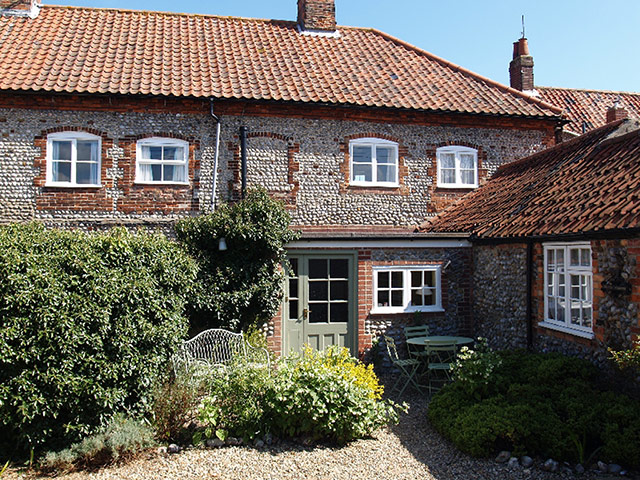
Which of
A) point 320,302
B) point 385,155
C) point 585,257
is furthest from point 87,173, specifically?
point 585,257

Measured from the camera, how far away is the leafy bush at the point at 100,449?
587 centimetres

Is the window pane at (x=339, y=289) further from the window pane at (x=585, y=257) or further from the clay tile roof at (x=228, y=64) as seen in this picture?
the clay tile roof at (x=228, y=64)

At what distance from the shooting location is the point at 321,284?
10.7 metres

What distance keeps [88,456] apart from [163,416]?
3.21ft

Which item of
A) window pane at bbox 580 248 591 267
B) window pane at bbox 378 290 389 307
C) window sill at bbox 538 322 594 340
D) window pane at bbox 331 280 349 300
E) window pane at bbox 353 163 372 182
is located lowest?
window sill at bbox 538 322 594 340

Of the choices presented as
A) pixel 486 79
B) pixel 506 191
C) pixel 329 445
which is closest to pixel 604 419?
pixel 329 445

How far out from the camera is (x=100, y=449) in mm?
5957

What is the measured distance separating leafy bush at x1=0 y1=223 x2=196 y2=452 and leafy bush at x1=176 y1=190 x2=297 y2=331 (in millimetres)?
3238

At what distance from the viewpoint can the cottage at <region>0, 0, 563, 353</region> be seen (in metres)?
10.8

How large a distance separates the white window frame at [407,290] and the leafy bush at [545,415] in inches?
135

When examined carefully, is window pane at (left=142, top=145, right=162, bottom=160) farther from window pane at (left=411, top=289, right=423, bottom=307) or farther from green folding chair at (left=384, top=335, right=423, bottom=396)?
green folding chair at (left=384, top=335, right=423, bottom=396)

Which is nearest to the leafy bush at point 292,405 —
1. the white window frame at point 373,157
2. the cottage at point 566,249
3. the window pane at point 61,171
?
the cottage at point 566,249

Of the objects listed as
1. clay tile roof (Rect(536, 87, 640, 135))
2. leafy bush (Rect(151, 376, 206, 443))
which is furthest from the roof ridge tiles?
leafy bush (Rect(151, 376, 206, 443))

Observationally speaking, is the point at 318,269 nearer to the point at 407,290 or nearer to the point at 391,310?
the point at 391,310
